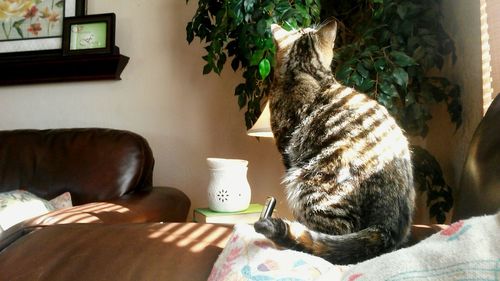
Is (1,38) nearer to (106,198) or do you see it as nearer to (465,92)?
(106,198)

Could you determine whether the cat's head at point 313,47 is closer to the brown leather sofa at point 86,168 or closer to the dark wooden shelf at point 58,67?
the brown leather sofa at point 86,168

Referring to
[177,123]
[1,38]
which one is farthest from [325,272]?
[1,38]

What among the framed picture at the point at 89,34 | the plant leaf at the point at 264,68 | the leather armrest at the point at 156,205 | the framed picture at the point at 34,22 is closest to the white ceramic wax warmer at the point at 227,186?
the leather armrest at the point at 156,205

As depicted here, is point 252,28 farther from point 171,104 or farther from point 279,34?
point 171,104

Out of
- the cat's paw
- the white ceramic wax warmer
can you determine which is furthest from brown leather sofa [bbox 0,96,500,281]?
the white ceramic wax warmer

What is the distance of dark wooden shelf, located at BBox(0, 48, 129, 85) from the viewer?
1760 millimetres

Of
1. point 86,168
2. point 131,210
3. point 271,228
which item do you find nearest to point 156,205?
point 131,210

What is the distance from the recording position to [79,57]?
5.76ft

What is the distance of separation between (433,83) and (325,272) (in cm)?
101

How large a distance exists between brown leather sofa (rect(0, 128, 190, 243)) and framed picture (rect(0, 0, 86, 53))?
0.54m

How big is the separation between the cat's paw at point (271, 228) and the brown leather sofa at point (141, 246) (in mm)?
115

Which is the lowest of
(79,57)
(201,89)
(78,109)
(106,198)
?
(106,198)

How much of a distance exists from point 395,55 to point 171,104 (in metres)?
1.12

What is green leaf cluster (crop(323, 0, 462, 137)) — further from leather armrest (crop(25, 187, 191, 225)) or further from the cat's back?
leather armrest (crop(25, 187, 191, 225))
